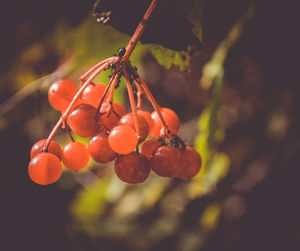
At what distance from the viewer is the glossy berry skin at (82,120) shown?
0.53 meters

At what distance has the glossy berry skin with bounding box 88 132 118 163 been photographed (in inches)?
21.1

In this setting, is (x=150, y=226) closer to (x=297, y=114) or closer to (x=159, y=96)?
(x=159, y=96)

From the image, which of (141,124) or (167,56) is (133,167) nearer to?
(141,124)

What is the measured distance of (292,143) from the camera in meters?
1.29

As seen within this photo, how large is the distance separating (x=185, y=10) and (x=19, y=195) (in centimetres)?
178

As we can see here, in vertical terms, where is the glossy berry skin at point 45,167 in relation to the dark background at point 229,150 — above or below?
below

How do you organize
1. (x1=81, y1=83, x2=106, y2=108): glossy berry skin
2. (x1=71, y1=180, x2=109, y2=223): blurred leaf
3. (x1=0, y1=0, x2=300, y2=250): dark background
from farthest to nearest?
1. (x1=71, y1=180, x2=109, y2=223): blurred leaf
2. (x1=0, y1=0, x2=300, y2=250): dark background
3. (x1=81, y1=83, x2=106, y2=108): glossy berry skin

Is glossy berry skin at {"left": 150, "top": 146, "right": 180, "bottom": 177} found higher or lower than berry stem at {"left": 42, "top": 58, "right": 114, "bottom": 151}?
lower

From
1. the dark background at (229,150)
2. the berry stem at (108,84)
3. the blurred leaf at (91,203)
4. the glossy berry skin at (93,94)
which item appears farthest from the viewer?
the blurred leaf at (91,203)

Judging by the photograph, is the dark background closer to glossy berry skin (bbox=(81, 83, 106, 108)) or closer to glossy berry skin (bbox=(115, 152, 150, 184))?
glossy berry skin (bbox=(81, 83, 106, 108))

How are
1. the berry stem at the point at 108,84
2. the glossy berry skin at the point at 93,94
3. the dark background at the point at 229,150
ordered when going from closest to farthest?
the berry stem at the point at 108,84 < the glossy berry skin at the point at 93,94 < the dark background at the point at 229,150

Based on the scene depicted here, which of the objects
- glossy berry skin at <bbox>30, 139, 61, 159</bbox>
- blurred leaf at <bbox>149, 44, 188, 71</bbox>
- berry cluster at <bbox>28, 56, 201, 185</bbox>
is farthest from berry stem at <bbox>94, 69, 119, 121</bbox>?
blurred leaf at <bbox>149, 44, 188, 71</bbox>

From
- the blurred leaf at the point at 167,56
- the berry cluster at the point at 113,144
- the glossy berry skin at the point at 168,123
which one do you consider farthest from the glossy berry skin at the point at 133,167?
the blurred leaf at the point at 167,56

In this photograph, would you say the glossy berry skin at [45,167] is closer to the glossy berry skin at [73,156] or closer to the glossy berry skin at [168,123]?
the glossy berry skin at [73,156]
